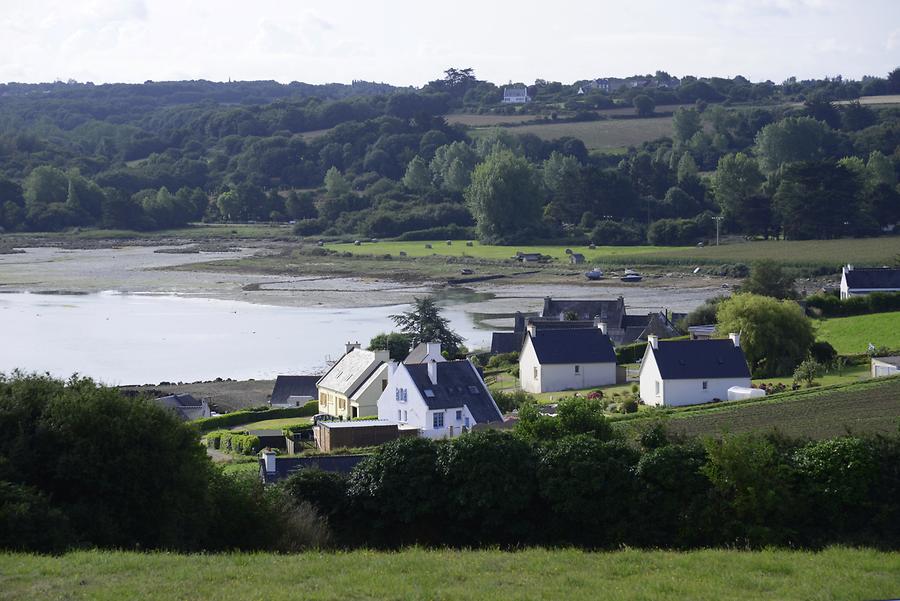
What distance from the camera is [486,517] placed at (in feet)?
59.6

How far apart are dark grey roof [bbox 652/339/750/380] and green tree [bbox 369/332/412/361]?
32.4 feet

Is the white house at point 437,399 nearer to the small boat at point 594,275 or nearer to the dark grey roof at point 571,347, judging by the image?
the dark grey roof at point 571,347

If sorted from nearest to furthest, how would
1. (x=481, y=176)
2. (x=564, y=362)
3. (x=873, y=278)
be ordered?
(x=564, y=362), (x=873, y=278), (x=481, y=176)

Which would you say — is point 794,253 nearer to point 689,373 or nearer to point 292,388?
point 689,373

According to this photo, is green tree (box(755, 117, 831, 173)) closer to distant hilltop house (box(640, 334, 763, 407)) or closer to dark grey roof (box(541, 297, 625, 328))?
dark grey roof (box(541, 297, 625, 328))

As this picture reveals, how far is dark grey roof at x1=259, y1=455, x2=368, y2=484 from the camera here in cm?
2230

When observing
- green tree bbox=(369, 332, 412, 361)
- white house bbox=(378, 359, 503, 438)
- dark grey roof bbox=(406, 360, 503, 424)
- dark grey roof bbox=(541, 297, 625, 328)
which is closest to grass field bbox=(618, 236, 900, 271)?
dark grey roof bbox=(541, 297, 625, 328)

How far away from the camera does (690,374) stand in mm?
36594

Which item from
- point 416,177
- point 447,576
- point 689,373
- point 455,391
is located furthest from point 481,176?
point 447,576

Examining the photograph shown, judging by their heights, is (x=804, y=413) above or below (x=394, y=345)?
above

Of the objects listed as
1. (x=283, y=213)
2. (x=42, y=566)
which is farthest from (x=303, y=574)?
(x=283, y=213)

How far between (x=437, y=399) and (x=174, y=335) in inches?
1085

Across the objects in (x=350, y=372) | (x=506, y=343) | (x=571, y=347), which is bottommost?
(x=506, y=343)

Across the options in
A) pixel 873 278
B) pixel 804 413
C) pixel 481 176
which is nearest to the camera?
pixel 804 413
